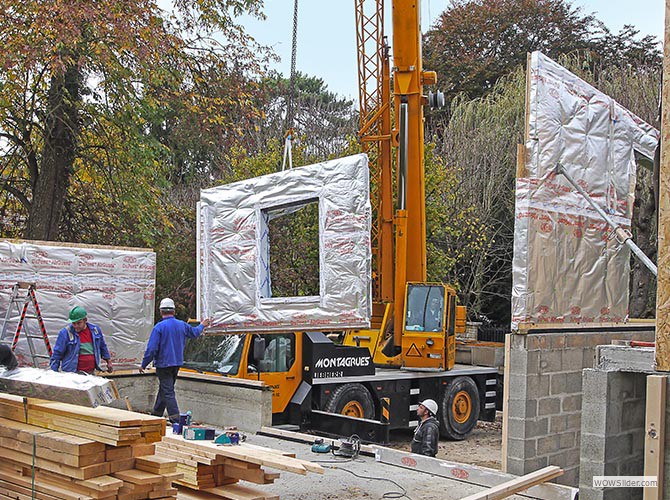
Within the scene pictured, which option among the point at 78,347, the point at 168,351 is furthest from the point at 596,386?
the point at 78,347

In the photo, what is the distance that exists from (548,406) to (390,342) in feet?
22.4

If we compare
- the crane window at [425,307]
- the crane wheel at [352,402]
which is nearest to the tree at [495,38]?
the crane window at [425,307]

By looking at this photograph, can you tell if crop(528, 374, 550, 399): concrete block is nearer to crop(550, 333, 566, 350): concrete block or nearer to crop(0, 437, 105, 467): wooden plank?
crop(550, 333, 566, 350): concrete block

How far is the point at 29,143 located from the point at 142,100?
7.99 feet

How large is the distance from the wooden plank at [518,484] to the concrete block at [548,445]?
1.05ft

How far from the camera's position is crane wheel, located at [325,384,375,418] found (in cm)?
1282

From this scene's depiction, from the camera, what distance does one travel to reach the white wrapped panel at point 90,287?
11078 millimetres

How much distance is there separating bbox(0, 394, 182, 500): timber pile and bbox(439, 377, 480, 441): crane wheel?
9.09 meters

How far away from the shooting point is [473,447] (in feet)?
47.2

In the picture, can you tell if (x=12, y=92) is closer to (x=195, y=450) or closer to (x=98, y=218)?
(x=98, y=218)

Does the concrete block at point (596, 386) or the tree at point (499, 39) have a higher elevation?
the tree at point (499, 39)

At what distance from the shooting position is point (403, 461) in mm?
9688

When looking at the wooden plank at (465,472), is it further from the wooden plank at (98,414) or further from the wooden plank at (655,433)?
the wooden plank at (98,414)

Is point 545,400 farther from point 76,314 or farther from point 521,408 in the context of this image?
point 76,314
